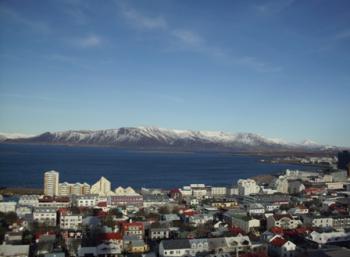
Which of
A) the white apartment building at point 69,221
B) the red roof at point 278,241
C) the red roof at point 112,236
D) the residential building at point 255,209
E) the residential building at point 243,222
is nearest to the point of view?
the red roof at point 278,241

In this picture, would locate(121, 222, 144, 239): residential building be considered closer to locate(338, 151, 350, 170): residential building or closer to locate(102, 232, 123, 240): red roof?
locate(102, 232, 123, 240): red roof

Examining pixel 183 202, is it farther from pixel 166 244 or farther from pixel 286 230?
pixel 166 244

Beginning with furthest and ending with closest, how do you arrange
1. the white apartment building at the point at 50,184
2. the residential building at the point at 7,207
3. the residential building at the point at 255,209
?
1. the white apartment building at the point at 50,184
2. the residential building at the point at 255,209
3. the residential building at the point at 7,207

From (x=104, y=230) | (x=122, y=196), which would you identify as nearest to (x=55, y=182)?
(x=122, y=196)

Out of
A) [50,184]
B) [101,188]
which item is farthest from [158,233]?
[50,184]

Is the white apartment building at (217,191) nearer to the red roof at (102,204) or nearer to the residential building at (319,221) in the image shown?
the red roof at (102,204)

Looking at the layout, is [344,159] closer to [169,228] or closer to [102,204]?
[102,204]

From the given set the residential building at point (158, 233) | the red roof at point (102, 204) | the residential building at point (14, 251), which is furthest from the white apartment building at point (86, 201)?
the residential building at point (14, 251)

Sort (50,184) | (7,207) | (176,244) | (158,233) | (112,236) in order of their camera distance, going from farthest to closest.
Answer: (50,184) → (7,207) → (158,233) → (112,236) → (176,244)

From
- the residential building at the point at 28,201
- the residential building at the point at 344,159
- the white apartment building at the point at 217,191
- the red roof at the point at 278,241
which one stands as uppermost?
the residential building at the point at 344,159
